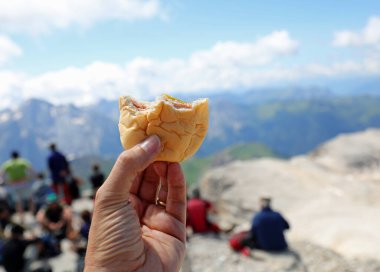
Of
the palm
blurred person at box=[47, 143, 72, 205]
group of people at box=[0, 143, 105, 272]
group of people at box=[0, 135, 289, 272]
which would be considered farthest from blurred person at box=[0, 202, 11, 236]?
the palm

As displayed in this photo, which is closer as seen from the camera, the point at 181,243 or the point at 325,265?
the point at 181,243

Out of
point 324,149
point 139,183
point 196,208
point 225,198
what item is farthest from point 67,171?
point 324,149

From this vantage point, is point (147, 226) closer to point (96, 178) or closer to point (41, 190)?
point (96, 178)

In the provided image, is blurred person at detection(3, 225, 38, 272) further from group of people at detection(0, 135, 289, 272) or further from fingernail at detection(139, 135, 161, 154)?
fingernail at detection(139, 135, 161, 154)

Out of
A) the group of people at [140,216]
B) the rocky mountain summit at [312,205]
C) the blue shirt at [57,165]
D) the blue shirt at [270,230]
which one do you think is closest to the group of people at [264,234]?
the blue shirt at [270,230]

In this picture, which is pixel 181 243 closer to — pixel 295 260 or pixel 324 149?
pixel 295 260

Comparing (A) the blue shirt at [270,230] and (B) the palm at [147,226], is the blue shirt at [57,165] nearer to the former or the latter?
(A) the blue shirt at [270,230]

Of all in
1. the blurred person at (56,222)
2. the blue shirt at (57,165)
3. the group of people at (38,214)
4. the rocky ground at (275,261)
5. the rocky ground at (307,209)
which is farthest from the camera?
the blue shirt at (57,165)
